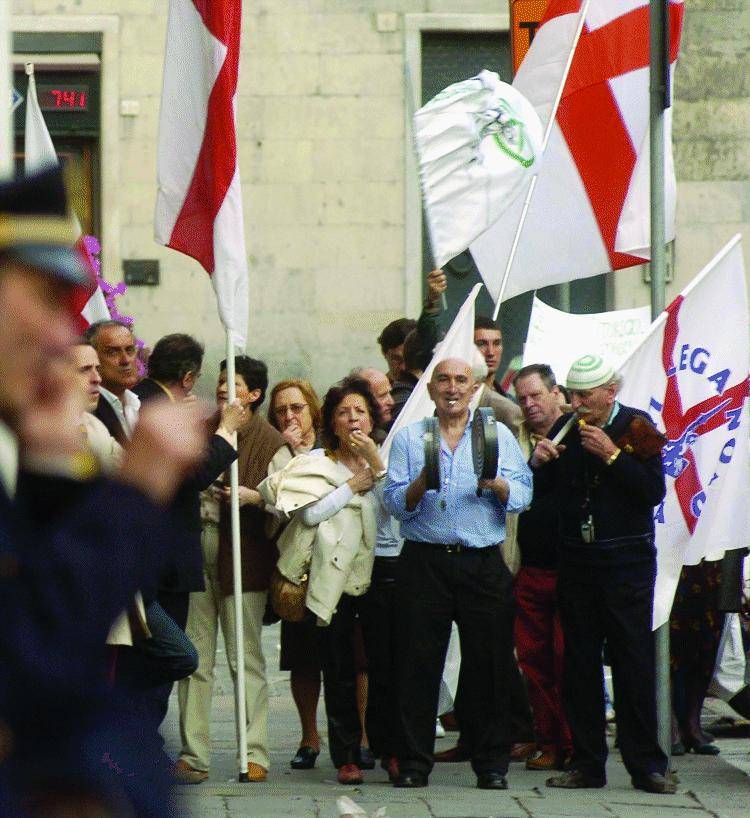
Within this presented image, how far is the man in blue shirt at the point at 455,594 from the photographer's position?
788 cm

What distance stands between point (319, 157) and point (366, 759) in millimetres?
8174

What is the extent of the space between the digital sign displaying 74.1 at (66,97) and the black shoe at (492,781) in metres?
9.43

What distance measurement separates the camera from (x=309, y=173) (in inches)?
615

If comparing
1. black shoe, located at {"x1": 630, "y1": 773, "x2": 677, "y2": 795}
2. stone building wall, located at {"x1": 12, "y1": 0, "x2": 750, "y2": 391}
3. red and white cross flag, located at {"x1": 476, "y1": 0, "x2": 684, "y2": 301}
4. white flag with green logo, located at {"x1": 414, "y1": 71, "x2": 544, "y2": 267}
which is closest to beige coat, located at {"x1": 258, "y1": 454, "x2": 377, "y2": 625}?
white flag with green logo, located at {"x1": 414, "y1": 71, "x2": 544, "y2": 267}

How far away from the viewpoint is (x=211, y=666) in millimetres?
8047

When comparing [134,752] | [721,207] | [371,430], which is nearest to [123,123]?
[721,207]

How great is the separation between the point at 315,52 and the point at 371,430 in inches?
306

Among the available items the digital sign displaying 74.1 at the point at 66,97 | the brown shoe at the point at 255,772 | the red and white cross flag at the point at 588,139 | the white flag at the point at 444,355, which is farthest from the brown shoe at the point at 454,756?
the digital sign displaying 74.1 at the point at 66,97

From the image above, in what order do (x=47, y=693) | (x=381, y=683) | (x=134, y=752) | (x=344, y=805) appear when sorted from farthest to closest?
(x=381, y=683) → (x=344, y=805) → (x=134, y=752) → (x=47, y=693)

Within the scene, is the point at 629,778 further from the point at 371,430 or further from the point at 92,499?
the point at 92,499

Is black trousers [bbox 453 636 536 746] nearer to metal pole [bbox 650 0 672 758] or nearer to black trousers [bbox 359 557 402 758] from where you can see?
black trousers [bbox 359 557 402 758]

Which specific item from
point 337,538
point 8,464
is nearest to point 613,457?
point 337,538

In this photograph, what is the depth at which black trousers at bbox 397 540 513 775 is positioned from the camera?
25.9 ft

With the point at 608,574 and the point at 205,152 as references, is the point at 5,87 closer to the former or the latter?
the point at 205,152
